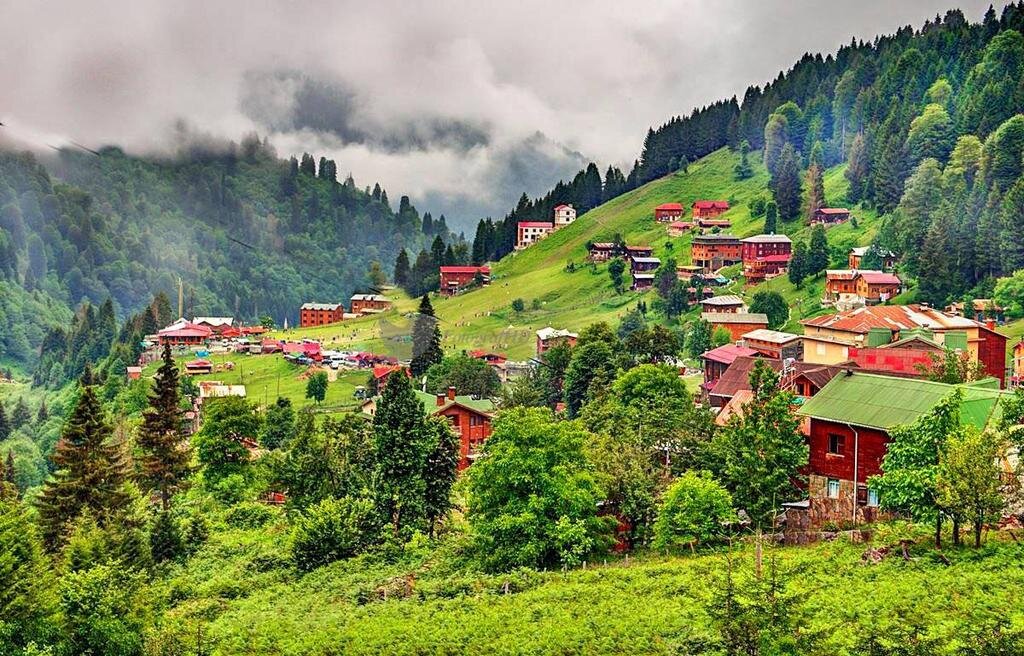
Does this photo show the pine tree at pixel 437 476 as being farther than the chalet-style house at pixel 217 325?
No

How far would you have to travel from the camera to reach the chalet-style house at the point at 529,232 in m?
178

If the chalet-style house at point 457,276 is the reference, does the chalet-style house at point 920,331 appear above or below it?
below

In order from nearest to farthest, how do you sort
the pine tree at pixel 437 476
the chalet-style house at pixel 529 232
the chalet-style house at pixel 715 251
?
the pine tree at pixel 437 476, the chalet-style house at pixel 715 251, the chalet-style house at pixel 529 232

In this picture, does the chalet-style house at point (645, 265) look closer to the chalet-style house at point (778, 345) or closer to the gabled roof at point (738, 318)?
the gabled roof at point (738, 318)

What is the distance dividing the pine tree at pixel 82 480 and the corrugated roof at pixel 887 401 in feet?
99.3

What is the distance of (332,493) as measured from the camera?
47188 millimetres

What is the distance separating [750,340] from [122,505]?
163 feet

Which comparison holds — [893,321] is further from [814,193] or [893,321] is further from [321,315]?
[321,315]

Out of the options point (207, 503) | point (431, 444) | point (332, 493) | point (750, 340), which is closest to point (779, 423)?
point (431, 444)

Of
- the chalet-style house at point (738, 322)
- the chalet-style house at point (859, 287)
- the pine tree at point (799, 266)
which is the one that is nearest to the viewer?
the chalet-style house at point (738, 322)

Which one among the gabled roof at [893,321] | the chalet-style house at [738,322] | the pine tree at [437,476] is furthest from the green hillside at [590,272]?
the pine tree at [437,476]

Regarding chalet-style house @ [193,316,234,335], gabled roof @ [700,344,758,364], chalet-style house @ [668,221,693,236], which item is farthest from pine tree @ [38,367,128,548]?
chalet-style house @ [668,221,693,236]

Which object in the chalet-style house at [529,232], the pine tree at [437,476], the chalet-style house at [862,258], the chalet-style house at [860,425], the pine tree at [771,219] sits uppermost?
the chalet-style house at [529,232]

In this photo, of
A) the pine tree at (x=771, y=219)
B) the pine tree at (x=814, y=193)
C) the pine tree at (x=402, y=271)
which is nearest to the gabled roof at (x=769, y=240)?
the pine tree at (x=771, y=219)
